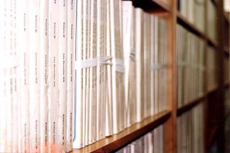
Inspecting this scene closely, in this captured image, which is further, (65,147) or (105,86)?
(105,86)

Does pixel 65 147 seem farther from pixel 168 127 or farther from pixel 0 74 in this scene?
pixel 168 127

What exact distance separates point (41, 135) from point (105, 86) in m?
0.28

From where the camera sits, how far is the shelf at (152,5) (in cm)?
126

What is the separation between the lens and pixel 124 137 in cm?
92

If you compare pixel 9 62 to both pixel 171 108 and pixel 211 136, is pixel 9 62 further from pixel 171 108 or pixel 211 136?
pixel 211 136

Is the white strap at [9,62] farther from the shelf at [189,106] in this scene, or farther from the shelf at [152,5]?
the shelf at [189,106]

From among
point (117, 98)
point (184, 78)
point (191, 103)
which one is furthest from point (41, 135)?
point (191, 103)

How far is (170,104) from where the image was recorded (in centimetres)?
150

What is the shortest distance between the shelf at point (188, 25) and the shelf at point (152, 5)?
193 millimetres

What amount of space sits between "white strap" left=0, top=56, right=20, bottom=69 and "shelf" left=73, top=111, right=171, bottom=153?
0.27 metres

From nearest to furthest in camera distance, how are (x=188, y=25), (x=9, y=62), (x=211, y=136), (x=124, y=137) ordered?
(x=9, y=62) → (x=124, y=137) → (x=188, y=25) → (x=211, y=136)

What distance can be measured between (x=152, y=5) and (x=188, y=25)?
552mm

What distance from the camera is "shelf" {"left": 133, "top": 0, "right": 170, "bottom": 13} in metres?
1.26

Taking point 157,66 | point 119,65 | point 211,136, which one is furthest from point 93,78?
point 211,136
